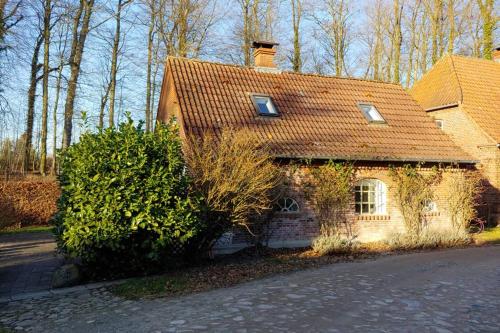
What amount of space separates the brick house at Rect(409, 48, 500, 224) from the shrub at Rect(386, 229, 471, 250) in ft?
15.9

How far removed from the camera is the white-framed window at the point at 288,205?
12.9 m

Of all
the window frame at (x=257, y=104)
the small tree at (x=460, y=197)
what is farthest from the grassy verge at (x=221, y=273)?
Answer: the small tree at (x=460, y=197)

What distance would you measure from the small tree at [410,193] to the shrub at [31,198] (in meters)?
13.9

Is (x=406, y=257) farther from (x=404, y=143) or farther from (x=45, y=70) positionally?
(x=45, y=70)

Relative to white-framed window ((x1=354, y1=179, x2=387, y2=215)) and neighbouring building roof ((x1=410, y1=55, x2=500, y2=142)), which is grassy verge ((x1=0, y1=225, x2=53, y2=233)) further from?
neighbouring building roof ((x1=410, y1=55, x2=500, y2=142))

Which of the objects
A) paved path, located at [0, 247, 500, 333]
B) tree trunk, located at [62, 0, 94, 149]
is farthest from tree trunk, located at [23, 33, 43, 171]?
paved path, located at [0, 247, 500, 333]

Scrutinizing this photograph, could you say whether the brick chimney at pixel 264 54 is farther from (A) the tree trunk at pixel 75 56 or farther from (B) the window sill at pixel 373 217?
(A) the tree trunk at pixel 75 56

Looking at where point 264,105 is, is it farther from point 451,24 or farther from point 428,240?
point 451,24

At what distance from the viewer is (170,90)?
55.8 feet

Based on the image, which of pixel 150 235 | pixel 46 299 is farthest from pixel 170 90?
pixel 46 299

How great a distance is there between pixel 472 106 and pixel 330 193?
11.0 metres

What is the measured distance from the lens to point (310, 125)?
14508 mm

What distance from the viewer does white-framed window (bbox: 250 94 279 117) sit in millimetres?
14508

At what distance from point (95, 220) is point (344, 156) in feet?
25.0
